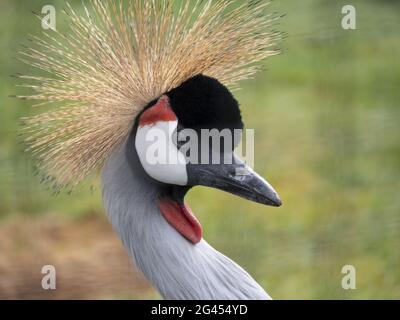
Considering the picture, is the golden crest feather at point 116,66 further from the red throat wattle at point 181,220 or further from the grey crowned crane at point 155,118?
the red throat wattle at point 181,220

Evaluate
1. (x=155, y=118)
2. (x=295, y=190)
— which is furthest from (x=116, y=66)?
(x=295, y=190)

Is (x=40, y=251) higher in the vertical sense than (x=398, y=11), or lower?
lower

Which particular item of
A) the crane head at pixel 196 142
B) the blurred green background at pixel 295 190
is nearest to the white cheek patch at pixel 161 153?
the crane head at pixel 196 142

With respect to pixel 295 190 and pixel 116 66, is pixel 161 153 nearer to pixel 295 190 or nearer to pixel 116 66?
pixel 116 66

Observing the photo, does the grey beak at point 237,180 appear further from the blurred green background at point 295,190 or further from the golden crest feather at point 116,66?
the blurred green background at point 295,190

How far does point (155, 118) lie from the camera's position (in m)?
1.45

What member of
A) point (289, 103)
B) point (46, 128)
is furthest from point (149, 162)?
point (289, 103)

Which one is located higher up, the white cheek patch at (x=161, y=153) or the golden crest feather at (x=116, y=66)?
the golden crest feather at (x=116, y=66)

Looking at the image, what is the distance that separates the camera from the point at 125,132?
1.50 metres

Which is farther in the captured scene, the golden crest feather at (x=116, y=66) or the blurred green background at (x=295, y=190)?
the blurred green background at (x=295, y=190)

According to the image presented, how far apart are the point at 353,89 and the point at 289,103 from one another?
24 centimetres

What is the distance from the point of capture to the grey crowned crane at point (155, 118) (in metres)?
1.45

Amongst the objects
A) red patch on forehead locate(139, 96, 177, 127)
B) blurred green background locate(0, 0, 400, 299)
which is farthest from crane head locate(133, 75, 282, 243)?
blurred green background locate(0, 0, 400, 299)
